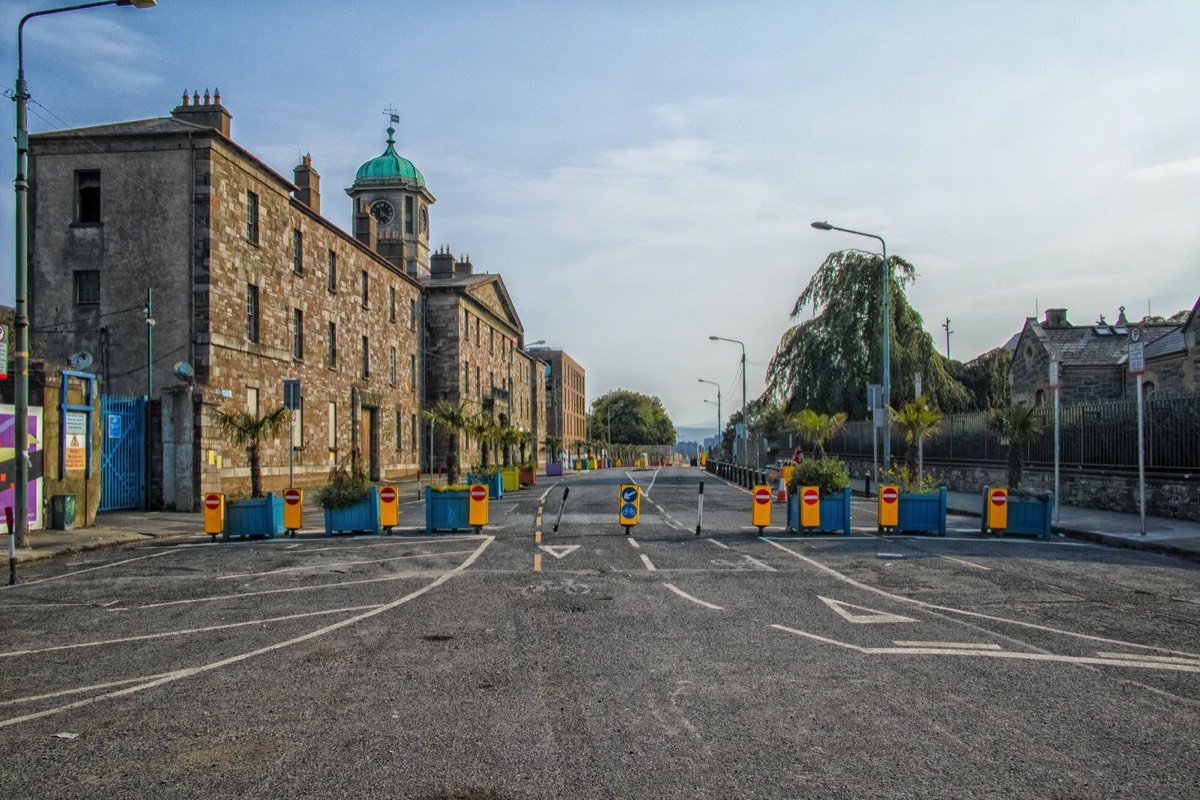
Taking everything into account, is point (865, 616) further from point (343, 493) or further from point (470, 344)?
point (470, 344)

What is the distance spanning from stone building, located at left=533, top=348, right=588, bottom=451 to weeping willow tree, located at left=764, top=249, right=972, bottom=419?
55.3 meters

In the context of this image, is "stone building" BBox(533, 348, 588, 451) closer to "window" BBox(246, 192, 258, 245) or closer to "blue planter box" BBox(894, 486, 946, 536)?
"window" BBox(246, 192, 258, 245)

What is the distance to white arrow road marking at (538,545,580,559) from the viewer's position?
14914 mm

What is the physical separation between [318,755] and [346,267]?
36.9 m

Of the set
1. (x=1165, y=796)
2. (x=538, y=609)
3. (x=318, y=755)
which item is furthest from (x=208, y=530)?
(x=1165, y=796)

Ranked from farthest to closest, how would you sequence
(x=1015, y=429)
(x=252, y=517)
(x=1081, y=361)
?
1. (x=1081, y=361)
2. (x=1015, y=429)
3. (x=252, y=517)

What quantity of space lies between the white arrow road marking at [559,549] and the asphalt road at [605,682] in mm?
1461

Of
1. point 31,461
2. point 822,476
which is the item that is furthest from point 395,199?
point 822,476

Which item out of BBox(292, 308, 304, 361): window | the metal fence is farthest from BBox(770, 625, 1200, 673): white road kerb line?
BBox(292, 308, 304, 361): window

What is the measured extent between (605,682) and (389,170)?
59090mm

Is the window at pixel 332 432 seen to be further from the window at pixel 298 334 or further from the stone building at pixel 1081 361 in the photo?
the stone building at pixel 1081 361

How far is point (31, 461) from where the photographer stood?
58.8ft

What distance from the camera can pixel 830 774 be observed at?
4.86 m

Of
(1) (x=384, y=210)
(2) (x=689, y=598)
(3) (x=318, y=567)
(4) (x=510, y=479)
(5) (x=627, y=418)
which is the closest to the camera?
(2) (x=689, y=598)
